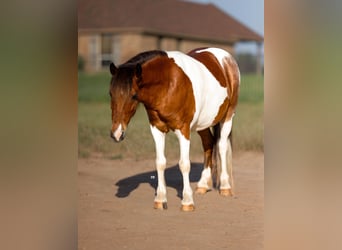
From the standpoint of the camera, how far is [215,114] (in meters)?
2.39

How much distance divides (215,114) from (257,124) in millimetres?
753

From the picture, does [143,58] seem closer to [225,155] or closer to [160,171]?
[160,171]

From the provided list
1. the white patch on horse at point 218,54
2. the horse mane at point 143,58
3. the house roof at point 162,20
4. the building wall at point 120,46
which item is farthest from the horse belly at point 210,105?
the building wall at point 120,46

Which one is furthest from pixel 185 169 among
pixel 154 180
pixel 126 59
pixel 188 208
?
pixel 126 59

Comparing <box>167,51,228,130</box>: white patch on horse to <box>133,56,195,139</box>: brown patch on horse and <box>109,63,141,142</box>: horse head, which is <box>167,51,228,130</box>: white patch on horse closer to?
<box>133,56,195,139</box>: brown patch on horse

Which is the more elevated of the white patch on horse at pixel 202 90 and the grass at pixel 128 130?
the white patch on horse at pixel 202 90

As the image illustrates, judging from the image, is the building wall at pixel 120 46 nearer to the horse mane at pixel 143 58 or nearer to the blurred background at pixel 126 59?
the blurred background at pixel 126 59

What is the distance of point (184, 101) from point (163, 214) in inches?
17.2

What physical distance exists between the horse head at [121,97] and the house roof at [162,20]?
46cm

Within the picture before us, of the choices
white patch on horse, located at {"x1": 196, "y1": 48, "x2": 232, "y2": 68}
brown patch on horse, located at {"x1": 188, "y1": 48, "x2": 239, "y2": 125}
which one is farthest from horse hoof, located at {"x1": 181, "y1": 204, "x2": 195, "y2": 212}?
white patch on horse, located at {"x1": 196, "y1": 48, "x2": 232, "y2": 68}

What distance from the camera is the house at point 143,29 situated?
289 centimetres

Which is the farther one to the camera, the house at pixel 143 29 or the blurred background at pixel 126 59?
the house at pixel 143 29

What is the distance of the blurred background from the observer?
267cm

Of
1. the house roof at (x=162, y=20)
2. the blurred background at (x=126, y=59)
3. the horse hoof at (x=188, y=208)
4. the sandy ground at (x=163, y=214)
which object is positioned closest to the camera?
the sandy ground at (x=163, y=214)
